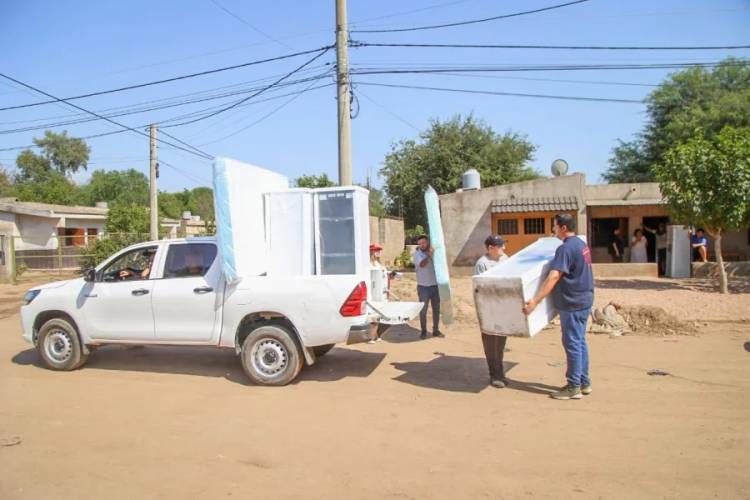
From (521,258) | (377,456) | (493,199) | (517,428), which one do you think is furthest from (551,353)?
(493,199)

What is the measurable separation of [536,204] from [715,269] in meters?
5.58

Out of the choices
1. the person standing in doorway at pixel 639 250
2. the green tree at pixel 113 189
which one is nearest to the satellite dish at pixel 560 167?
the person standing in doorway at pixel 639 250

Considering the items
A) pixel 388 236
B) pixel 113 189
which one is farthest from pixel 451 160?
pixel 113 189

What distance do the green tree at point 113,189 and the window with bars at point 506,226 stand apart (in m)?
45.1

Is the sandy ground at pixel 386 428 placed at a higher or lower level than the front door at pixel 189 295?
lower

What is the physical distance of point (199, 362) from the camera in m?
7.85

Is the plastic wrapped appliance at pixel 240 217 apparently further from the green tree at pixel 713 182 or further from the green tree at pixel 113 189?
the green tree at pixel 113 189

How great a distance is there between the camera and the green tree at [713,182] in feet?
39.7

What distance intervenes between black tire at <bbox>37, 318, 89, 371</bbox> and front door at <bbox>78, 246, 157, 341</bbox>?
0.34m

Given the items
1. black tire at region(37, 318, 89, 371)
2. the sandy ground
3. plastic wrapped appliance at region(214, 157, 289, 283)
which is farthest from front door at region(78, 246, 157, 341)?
plastic wrapped appliance at region(214, 157, 289, 283)

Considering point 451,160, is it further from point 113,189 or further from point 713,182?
point 113,189

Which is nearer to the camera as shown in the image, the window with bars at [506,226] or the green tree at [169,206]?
the window with bars at [506,226]

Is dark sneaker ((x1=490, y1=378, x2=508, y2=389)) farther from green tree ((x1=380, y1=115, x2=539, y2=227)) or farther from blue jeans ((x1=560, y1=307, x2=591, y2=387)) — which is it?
green tree ((x1=380, y1=115, x2=539, y2=227))

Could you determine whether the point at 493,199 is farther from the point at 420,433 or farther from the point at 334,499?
the point at 334,499
